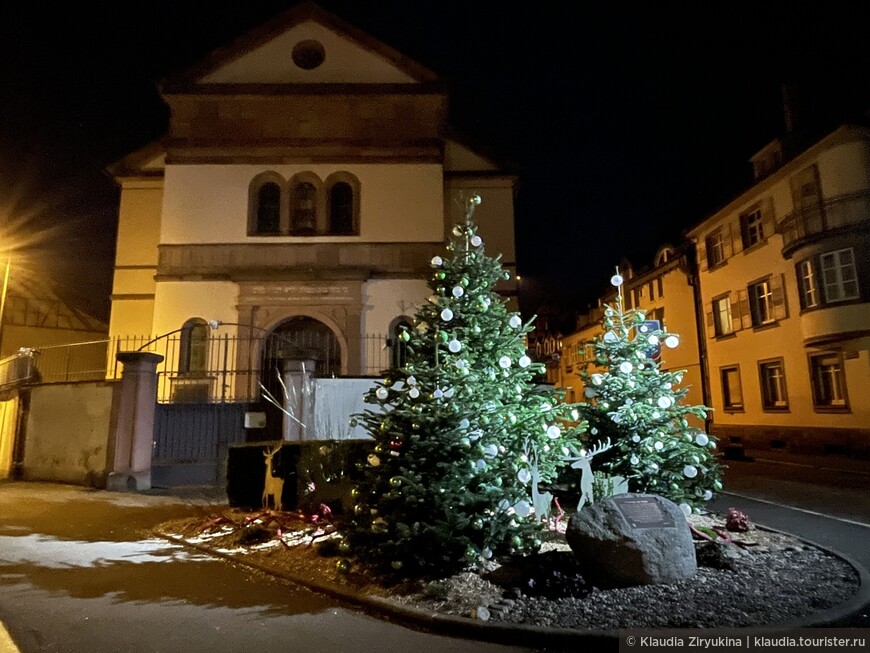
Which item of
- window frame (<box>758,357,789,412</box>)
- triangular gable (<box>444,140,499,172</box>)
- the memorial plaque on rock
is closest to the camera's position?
the memorial plaque on rock

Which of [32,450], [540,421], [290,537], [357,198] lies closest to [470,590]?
[540,421]

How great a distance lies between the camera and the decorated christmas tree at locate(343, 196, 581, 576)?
6.10 meters

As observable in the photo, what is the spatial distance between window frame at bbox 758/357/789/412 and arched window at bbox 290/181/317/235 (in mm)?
17397

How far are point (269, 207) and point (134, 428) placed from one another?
9343mm

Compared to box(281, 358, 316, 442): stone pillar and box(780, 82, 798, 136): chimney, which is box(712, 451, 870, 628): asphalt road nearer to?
box(281, 358, 316, 442): stone pillar

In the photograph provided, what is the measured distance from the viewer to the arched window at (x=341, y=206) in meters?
19.7

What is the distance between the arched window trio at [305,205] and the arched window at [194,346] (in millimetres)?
3516

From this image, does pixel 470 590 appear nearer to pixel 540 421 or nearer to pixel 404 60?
pixel 540 421

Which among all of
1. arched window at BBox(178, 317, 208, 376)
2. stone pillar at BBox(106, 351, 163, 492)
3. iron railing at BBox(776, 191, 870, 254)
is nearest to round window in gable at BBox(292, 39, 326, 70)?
arched window at BBox(178, 317, 208, 376)

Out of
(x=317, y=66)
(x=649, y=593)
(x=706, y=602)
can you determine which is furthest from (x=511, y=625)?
(x=317, y=66)

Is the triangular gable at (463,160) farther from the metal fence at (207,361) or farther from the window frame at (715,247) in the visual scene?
the window frame at (715,247)

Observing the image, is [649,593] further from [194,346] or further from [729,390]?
[729,390]

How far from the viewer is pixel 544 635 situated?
4488 millimetres

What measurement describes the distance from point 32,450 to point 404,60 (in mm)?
15941
